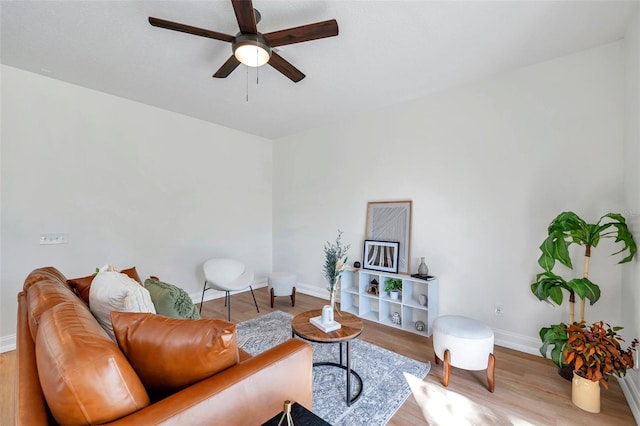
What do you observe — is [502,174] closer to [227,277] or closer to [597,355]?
[597,355]

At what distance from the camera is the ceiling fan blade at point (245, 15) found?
1.58m

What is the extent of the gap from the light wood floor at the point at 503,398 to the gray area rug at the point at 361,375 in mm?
102

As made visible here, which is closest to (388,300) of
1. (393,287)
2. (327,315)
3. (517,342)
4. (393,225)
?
(393,287)

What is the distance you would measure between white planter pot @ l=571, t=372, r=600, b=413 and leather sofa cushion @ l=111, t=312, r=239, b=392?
2.43m


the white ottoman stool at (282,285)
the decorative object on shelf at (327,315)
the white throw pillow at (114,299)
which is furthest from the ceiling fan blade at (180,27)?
the white ottoman stool at (282,285)

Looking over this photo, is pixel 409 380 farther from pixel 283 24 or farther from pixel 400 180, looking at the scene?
pixel 283 24

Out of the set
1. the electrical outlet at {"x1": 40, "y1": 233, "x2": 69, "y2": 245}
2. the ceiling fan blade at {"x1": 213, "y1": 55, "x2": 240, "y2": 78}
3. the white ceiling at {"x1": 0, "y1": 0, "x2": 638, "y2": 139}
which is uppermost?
the white ceiling at {"x1": 0, "y1": 0, "x2": 638, "y2": 139}

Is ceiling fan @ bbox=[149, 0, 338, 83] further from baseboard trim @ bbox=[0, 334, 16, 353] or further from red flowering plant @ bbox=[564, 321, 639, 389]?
baseboard trim @ bbox=[0, 334, 16, 353]

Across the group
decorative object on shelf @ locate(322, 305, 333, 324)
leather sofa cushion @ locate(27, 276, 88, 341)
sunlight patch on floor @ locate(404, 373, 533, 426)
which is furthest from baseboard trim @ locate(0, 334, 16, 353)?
sunlight patch on floor @ locate(404, 373, 533, 426)

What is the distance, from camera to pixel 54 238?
299cm

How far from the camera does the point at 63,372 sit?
30.2 inches

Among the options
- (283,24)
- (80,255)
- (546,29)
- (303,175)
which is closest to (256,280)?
(303,175)

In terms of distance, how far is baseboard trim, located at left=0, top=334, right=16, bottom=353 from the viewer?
2.71 meters

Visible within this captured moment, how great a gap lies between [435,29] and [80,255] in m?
4.28
